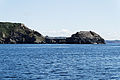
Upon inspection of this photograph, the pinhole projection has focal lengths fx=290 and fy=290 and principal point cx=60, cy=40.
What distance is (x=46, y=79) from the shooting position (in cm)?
5500

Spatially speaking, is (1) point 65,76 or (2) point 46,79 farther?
(1) point 65,76

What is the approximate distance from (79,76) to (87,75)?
207 cm

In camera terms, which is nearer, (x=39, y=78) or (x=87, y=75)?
(x=39, y=78)

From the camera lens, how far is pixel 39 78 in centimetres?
5638

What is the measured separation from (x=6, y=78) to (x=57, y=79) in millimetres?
10055

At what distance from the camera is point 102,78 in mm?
56781

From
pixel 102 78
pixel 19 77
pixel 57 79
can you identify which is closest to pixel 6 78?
pixel 19 77

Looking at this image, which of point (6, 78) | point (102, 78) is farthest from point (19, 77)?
point (102, 78)

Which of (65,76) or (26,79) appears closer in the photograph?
(26,79)

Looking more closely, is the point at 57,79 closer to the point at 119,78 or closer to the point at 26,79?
the point at 26,79

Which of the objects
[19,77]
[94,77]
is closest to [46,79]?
[19,77]

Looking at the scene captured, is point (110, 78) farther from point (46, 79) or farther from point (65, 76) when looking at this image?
point (46, 79)

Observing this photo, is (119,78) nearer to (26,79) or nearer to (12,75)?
Answer: (26,79)

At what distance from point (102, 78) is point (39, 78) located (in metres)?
12.3
